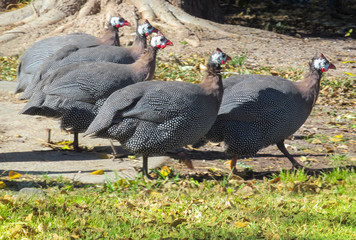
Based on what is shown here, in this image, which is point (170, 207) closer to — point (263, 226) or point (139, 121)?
point (263, 226)

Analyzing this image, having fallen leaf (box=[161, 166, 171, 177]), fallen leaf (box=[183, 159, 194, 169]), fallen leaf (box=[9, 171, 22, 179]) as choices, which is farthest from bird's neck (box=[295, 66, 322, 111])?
fallen leaf (box=[9, 171, 22, 179])

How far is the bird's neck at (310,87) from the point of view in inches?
191

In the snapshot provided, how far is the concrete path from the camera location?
177 inches

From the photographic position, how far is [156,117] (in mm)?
4250

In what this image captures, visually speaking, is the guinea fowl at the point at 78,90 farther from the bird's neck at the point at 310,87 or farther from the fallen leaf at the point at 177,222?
the fallen leaf at the point at 177,222

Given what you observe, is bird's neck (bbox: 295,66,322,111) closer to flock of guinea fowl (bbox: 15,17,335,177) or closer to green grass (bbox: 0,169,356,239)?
flock of guinea fowl (bbox: 15,17,335,177)

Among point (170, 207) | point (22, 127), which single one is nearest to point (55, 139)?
point (22, 127)

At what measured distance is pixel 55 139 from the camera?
5.57 metres

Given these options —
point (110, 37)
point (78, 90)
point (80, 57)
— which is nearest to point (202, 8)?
point (110, 37)

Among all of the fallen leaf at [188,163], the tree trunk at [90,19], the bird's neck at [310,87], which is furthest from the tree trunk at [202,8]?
the fallen leaf at [188,163]

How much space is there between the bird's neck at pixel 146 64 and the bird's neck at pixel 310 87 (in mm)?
1367

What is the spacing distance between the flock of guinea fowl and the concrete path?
28cm

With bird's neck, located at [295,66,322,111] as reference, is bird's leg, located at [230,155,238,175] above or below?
below

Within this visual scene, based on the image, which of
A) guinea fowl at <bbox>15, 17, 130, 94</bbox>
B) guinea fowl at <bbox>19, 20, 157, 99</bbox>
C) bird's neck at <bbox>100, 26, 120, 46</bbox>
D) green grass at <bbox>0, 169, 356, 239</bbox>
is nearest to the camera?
green grass at <bbox>0, 169, 356, 239</bbox>
